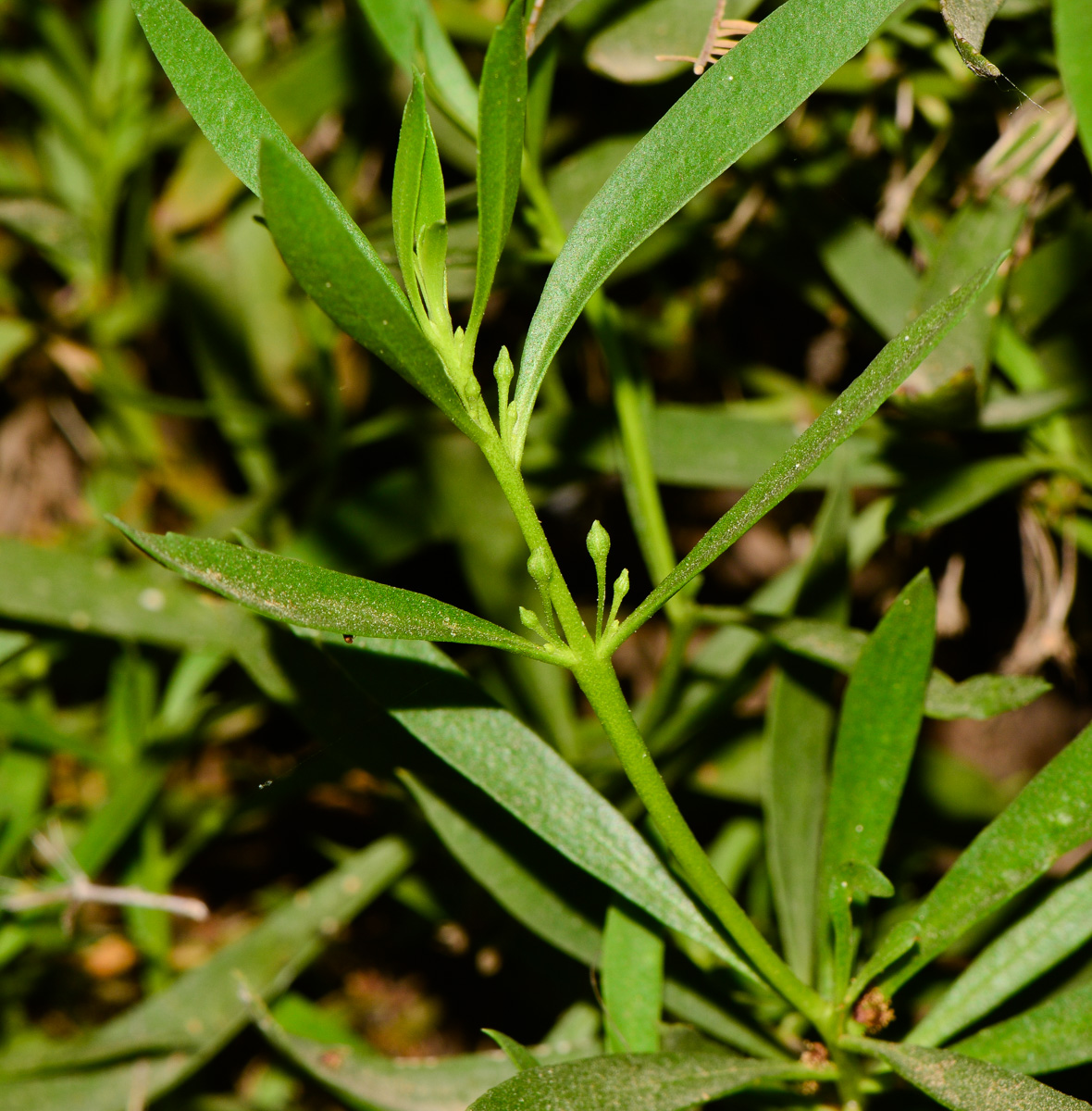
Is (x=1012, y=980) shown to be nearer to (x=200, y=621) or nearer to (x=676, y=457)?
(x=676, y=457)

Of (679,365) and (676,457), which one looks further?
(679,365)

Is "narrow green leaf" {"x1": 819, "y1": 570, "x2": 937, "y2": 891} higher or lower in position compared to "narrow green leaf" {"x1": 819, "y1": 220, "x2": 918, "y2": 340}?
lower

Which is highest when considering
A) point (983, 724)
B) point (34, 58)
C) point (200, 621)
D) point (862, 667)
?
point (34, 58)

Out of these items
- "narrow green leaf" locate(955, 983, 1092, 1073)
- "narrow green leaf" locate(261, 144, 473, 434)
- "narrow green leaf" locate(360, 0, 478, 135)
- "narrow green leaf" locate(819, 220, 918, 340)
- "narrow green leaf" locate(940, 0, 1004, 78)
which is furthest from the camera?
"narrow green leaf" locate(819, 220, 918, 340)

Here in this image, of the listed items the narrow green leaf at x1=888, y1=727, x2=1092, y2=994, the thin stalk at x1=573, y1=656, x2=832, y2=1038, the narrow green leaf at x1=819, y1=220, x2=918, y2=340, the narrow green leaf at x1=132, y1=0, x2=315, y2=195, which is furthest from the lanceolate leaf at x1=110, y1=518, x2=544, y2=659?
the narrow green leaf at x1=819, y1=220, x2=918, y2=340

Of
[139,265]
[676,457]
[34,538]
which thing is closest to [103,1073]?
[34,538]

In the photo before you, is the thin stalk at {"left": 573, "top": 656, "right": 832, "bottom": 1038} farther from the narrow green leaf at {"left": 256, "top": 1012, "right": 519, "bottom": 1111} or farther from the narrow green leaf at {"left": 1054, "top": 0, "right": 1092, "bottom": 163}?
the narrow green leaf at {"left": 1054, "top": 0, "right": 1092, "bottom": 163}

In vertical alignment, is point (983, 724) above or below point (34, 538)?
below
